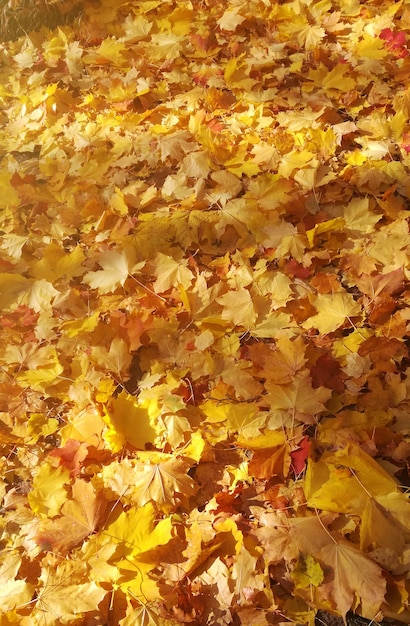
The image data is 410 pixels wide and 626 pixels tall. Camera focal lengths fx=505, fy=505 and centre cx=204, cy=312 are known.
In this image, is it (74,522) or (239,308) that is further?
(239,308)

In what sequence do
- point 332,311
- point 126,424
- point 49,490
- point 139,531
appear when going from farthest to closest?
1. point 332,311
2. point 126,424
3. point 49,490
4. point 139,531

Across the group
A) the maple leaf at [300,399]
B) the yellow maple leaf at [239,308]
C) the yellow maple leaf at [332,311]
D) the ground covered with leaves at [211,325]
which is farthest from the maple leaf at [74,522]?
the yellow maple leaf at [332,311]

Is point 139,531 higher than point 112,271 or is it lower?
lower

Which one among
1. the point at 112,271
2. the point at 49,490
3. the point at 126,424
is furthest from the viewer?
the point at 112,271

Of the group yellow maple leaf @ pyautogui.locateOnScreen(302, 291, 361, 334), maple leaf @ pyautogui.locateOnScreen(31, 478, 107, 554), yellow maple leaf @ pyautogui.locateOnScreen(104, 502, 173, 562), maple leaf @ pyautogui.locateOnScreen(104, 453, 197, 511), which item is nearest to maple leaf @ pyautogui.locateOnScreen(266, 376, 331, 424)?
yellow maple leaf @ pyautogui.locateOnScreen(302, 291, 361, 334)

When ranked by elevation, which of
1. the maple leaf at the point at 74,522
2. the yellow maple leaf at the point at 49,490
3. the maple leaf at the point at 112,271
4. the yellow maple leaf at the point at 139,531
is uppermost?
the maple leaf at the point at 112,271

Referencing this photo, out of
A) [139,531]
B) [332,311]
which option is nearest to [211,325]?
[332,311]

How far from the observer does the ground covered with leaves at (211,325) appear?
4.57ft

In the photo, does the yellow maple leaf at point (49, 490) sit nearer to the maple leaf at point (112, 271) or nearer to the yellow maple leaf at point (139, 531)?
the yellow maple leaf at point (139, 531)

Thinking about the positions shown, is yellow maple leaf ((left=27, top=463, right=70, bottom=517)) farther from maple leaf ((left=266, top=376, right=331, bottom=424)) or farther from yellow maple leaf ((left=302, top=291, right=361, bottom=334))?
yellow maple leaf ((left=302, top=291, right=361, bottom=334))

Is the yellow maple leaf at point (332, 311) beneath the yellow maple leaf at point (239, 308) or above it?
beneath

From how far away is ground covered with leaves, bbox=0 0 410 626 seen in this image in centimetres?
139

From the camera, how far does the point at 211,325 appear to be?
1.90 meters

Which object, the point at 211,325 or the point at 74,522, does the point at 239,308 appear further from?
the point at 74,522
